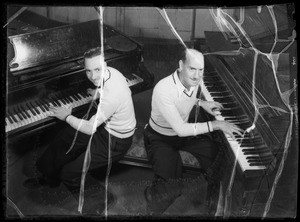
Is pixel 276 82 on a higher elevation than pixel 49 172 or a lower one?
higher

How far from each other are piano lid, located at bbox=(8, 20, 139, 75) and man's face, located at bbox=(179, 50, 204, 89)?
1.11 feet

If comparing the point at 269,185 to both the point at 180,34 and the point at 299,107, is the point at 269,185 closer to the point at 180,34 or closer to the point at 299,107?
the point at 299,107

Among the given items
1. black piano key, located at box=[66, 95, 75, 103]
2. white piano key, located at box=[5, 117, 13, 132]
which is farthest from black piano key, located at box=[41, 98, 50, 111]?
white piano key, located at box=[5, 117, 13, 132]

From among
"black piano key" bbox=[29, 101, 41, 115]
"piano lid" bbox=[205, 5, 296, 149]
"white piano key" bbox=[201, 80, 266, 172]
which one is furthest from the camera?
"black piano key" bbox=[29, 101, 41, 115]

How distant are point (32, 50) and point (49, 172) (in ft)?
2.54

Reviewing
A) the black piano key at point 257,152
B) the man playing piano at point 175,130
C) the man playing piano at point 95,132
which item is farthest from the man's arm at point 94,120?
the black piano key at point 257,152

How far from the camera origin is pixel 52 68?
275 centimetres

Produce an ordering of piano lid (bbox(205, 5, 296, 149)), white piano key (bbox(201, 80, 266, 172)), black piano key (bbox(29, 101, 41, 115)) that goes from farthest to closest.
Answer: black piano key (bbox(29, 101, 41, 115))
piano lid (bbox(205, 5, 296, 149))
white piano key (bbox(201, 80, 266, 172))

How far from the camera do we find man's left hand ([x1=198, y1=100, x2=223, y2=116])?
9.00 ft

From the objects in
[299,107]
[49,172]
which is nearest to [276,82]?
[299,107]

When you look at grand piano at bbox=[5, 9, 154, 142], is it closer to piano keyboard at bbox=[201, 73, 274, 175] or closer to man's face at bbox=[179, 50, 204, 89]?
man's face at bbox=[179, 50, 204, 89]

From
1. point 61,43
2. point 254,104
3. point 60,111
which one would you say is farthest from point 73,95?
point 254,104

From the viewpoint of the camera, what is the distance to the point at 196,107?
2.76 m

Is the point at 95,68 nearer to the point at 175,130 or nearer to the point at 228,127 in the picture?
the point at 175,130
